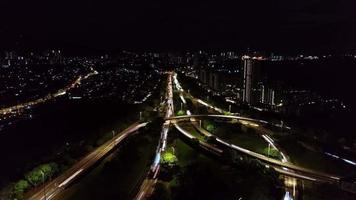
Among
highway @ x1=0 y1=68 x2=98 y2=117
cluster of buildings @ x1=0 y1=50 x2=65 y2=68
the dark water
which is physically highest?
cluster of buildings @ x1=0 y1=50 x2=65 y2=68

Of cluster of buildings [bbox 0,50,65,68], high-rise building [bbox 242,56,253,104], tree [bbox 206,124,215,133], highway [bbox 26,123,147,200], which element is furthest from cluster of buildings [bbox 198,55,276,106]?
cluster of buildings [bbox 0,50,65,68]

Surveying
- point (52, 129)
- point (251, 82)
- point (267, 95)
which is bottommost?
point (52, 129)

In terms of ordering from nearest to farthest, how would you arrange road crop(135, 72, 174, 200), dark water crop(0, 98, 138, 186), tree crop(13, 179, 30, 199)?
tree crop(13, 179, 30, 199) < road crop(135, 72, 174, 200) < dark water crop(0, 98, 138, 186)

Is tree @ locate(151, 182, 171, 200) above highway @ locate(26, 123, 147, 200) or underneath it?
above

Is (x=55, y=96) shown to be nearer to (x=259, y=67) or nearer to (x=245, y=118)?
(x=259, y=67)

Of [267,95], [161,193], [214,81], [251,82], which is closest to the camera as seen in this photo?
[161,193]

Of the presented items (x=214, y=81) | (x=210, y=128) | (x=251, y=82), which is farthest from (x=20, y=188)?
(x=214, y=81)

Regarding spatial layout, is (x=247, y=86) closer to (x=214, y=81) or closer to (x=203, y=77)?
(x=214, y=81)

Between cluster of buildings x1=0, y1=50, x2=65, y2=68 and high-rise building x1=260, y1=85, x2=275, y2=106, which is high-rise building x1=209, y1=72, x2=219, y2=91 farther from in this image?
cluster of buildings x1=0, y1=50, x2=65, y2=68

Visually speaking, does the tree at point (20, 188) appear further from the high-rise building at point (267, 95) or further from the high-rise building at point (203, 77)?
the high-rise building at point (203, 77)
